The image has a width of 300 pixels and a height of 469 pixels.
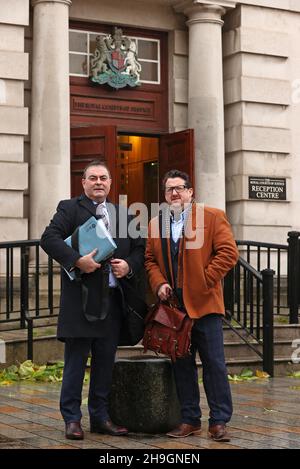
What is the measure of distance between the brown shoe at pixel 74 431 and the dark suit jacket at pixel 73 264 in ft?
2.00

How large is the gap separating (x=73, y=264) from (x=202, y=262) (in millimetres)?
921

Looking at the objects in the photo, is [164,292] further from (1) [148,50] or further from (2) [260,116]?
(1) [148,50]

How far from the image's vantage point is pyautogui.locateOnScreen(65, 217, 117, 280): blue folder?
6523mm

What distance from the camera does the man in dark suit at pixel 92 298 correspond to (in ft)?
21.6

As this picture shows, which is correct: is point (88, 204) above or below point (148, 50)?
below

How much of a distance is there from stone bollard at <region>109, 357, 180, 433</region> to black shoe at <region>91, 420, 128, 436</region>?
115 mm

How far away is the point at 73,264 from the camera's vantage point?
6.52 m

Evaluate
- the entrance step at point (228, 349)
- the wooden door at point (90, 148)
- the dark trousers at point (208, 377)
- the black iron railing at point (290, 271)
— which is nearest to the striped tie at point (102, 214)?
the dark trousers at point (208, 377)

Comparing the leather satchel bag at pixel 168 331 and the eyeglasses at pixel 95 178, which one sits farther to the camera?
the eyeglasses at pixel 95 178

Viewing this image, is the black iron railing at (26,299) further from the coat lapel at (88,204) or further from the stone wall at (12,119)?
the coat lapel at (88,204)

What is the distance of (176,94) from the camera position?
49.7 feet

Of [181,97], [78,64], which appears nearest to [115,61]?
[78,64]

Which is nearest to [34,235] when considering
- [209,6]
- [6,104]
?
[6,104]

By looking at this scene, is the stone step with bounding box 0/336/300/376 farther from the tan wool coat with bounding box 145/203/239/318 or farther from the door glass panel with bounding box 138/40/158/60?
the door glass panel with bounding box 138/40/158/60
